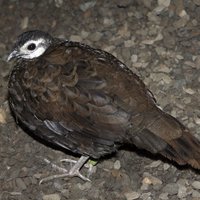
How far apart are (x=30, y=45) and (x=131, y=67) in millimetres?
1271

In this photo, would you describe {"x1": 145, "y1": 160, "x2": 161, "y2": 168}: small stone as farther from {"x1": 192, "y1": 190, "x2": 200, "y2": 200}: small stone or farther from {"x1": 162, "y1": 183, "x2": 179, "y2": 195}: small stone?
{"x1": 192, "y1": 190, "x2": 200, "y2": 200}: small stone

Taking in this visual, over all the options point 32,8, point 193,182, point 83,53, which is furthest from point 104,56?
point 32,8

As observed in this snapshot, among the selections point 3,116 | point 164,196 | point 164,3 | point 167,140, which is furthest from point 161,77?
point 3,116

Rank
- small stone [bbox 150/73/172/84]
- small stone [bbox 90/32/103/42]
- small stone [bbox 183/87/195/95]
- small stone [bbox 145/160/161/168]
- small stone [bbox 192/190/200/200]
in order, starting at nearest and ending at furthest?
small stone [bbox 192/190/200/200], small stone [bbox 145/160/161/168], small stone [bbox 183/87/195/95], small stone [bbox 150/73/172/84], small stone [bbox 90/32/103/42]

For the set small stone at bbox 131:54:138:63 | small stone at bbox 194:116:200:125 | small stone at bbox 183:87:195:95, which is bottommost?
small stone at bbox 194:116:200:125

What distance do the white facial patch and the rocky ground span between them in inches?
34.1

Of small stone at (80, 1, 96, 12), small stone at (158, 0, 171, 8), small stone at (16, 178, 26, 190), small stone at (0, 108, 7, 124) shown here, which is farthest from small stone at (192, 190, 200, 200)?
small stone at (80, 1, 96, 12)

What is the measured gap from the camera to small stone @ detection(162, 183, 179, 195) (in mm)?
4934

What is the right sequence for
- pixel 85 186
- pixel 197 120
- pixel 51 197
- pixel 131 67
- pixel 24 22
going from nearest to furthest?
1. pixel 51 197
2. pixel 85 186
3. pixel 197 120
4. pixel 131 67
5. pixel 24 22

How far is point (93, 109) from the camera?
4594 mm

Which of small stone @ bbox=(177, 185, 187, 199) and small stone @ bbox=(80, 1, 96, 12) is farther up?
small stone @ bbox=(80, 1, 96, 12)

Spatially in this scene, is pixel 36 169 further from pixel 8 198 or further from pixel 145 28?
pixel 145 28

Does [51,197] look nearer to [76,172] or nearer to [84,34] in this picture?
[76,172]

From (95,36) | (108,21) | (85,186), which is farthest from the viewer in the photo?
(108,21)
